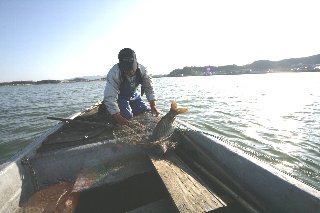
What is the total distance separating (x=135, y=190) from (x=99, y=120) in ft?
10.9

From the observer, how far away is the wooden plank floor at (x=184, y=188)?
2746mm

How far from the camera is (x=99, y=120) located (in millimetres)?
6871

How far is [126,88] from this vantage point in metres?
6.89

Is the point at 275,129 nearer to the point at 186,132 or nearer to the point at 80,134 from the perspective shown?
the point at 186,132

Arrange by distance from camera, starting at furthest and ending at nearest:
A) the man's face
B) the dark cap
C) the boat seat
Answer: the man's face, the dark cap, the boat seat

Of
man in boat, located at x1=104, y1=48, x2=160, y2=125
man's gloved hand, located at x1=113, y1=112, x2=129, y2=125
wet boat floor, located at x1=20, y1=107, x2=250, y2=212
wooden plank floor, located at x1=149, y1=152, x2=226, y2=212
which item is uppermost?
man in boat, located at x1=104, y1=48, x2=160, y2=125

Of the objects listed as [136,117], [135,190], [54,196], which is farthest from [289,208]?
[136,117]

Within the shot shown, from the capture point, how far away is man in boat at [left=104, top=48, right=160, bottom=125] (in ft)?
19.4

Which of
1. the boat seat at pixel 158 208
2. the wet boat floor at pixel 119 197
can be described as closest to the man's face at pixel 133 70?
the wet boat floor at pixel 119 197

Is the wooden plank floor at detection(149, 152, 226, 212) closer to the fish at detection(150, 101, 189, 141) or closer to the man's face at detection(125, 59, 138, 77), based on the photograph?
the fish at detection(150, 101, 189, 141)

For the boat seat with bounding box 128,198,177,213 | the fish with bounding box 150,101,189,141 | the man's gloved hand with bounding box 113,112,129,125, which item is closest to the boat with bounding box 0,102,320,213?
the boat seat with bounding box 128,198,177,213

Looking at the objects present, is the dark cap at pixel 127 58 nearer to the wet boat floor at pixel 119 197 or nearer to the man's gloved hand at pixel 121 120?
the man's gloved hand at pixel 121 120

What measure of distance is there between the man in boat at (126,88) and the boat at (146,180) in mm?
1141

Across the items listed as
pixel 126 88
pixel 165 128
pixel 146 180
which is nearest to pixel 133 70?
pixel 126 88
